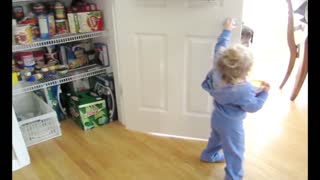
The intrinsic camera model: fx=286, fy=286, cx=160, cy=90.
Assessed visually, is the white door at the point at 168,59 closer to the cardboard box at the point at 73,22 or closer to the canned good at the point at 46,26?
the cardboard box at the point at 73,22

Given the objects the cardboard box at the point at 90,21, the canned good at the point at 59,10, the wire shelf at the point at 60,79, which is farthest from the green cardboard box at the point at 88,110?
the canned good at the point at 59,10

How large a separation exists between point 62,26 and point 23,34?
11.6 inches

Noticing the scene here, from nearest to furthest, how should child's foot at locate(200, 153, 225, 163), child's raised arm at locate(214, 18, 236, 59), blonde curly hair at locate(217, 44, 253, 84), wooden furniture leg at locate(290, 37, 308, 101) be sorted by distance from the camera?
blonde curly hair at locate(217, 44, 253, 84), child's raised arm at locate(214, 18, 236, 59), child's foot at locate(200, 153, 225, 163), wooden furniture leg at locate(290, 37, 308, 101)

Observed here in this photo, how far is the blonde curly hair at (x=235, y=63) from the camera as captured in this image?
1.41 m

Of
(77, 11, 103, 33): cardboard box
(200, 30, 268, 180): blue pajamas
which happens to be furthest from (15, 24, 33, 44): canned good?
(200, 30, 268, 180): blue pajamas

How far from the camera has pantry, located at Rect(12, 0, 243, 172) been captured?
1.77 meters

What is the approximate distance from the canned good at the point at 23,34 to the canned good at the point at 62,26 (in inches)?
8.6

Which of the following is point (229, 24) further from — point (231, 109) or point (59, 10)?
point (59, 10)

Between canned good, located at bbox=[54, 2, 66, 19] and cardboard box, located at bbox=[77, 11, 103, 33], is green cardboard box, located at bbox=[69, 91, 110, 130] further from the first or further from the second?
canned good, located at bbox=[54, 2, 66, 19]

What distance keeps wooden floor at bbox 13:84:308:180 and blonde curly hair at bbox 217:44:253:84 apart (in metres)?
0.65

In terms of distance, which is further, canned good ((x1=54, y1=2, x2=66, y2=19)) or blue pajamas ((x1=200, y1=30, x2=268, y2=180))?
canned good ((x1=54, y1=2, x2=66, y2=19))

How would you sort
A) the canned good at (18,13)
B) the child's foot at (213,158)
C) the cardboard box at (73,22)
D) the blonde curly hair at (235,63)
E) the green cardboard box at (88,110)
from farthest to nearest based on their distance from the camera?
the green cardboard box at (88,110) → the cardboard box at (73,22) → the canned good at (18,13) → the child's foot at (213,158) → the blonde curly hair at (235,63)
